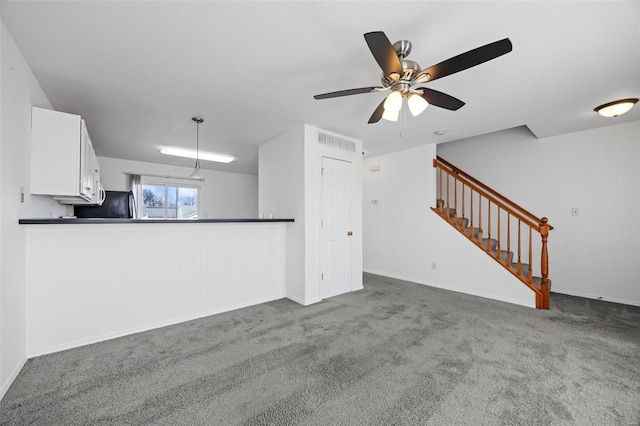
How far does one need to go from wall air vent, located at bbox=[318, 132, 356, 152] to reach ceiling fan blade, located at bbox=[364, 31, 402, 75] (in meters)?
2.05

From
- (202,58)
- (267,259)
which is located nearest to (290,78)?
(202,58)

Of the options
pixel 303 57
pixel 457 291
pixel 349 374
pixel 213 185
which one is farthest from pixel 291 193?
pixel 213 185

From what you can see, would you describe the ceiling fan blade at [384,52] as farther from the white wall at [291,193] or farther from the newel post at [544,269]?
the newel post at [544,269]

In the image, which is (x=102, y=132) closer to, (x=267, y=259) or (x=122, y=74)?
(x=122, y=74)

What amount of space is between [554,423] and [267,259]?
3098mm

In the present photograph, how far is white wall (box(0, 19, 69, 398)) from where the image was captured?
5.79 feet

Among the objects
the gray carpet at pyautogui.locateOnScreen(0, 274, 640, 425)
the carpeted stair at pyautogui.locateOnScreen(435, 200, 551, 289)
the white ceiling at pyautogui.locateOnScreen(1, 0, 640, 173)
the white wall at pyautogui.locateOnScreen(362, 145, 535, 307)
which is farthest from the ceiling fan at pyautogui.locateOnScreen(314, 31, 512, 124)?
the white wall at pyautogui.locateOnScreen(362, 145, 535, 307)

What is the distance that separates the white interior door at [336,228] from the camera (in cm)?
385

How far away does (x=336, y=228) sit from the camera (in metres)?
4.02

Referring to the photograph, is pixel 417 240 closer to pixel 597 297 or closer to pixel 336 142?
pixel 336 142

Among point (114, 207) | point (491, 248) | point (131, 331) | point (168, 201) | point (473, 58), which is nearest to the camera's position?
point (473, 58)

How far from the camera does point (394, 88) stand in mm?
1980

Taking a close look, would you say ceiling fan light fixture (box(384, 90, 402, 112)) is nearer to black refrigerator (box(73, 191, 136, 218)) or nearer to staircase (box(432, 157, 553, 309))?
staircase (box(432, 157, 553, 309))

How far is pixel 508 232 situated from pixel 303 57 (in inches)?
142
